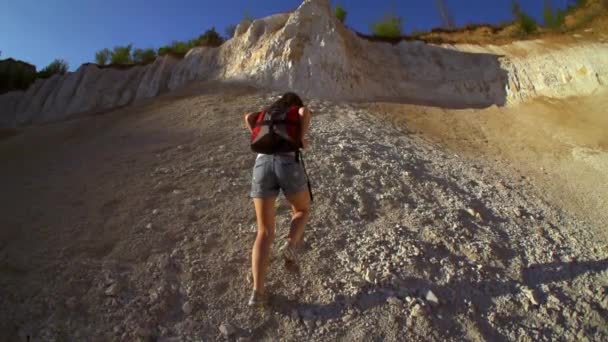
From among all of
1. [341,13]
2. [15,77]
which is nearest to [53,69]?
[15,77]

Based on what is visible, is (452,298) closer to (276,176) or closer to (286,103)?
(276,176)

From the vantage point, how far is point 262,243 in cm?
291

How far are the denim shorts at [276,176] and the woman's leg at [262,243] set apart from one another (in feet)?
0.21

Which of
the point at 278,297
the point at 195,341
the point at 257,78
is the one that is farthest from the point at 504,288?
the point at 257,78

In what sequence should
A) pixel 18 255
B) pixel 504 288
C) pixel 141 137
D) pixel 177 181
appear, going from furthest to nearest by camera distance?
pixel 141 137 → pixel 177 181 → pixel 504 288 → pixel 18 255

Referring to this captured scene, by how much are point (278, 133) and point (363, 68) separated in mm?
7507

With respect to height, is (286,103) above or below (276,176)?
above

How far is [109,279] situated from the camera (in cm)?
302

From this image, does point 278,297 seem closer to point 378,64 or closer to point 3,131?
point 378,64

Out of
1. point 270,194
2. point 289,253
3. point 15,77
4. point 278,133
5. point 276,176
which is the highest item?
point 15,77

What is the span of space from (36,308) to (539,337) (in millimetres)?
3360

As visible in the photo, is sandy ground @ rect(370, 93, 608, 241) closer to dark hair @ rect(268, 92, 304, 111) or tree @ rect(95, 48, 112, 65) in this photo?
dark hair @ rect(268, 92, 304, 111)

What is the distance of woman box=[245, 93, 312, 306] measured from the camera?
2.90m

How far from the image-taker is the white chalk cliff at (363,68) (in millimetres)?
9305
